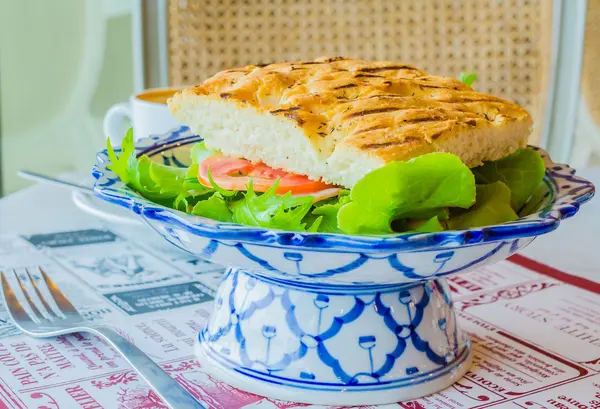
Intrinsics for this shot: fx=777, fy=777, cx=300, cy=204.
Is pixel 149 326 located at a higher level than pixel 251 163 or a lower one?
lower

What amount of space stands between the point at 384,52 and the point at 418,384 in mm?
1426

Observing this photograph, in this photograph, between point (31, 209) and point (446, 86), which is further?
point (31, 209)

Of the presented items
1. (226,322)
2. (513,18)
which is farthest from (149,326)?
(513,18)

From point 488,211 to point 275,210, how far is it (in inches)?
6.7

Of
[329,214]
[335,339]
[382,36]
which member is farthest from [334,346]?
[382,36]

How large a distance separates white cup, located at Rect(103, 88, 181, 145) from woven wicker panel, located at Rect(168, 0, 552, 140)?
0.68 m

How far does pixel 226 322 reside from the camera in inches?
25.6

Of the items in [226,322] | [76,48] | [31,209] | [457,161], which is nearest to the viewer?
[457,161]

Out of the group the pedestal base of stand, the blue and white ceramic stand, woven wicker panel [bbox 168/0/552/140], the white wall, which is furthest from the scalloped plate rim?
the white wall

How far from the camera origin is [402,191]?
0.52m

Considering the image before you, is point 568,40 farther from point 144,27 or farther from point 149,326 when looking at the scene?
point 149,326

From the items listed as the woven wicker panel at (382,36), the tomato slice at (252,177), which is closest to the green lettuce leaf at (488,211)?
the tomato slice at (252,177)

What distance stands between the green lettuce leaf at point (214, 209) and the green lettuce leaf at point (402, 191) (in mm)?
124

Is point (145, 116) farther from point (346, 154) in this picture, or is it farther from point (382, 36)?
point (382, 36)
